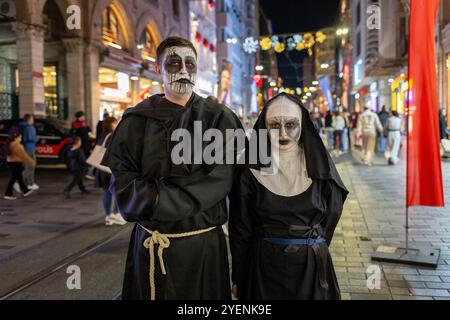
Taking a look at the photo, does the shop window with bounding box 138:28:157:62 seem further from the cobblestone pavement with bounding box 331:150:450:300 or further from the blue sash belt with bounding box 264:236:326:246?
the blue sash belt with bounding box 264:236:326:246

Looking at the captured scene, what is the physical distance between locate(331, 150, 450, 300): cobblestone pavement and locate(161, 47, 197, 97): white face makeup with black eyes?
279 centimetres

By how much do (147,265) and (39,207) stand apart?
25.8 feet

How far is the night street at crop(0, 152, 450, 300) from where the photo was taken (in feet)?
15.3

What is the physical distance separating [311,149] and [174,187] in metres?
0.90

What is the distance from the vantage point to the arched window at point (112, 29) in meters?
23.1

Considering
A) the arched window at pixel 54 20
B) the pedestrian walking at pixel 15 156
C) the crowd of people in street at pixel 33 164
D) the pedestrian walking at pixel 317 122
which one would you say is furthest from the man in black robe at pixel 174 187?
the arched window at pixel 54 20

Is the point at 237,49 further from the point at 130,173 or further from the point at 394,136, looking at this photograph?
the point at 130,173

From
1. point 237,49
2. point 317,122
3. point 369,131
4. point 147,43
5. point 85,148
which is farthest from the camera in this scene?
point 237,49

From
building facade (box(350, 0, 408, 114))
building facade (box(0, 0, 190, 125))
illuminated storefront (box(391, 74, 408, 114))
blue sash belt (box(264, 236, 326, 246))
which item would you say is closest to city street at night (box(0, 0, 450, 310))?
blue sash belt (box(264, 236, 326, 246))

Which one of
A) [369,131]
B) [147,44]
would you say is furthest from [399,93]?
[147,44]

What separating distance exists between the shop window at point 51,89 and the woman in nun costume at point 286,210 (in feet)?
67.0

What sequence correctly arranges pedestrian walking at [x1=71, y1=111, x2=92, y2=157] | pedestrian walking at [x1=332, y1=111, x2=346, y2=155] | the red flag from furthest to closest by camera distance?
1. pedestrian walking at [x1=332, y1=111, x2=346, y2=155]
2. pedestrian walking at [x1=71, y1=111, x2=92, y2=157]
3. the red flag

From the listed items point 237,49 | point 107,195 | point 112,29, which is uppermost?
point 237,49

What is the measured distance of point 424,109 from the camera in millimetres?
4918
